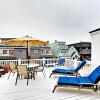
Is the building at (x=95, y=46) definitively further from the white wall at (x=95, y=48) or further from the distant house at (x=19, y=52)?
the distant house at (x=19, y=52)

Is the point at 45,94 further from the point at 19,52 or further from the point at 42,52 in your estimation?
the point at 42,52

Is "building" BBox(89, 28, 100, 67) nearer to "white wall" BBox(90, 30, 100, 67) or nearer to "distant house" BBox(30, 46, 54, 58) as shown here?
"white wall" BBox(90, 30, 100, 67)

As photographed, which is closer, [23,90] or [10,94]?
[10,94]

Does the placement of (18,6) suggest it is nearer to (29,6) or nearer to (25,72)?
(29,6)

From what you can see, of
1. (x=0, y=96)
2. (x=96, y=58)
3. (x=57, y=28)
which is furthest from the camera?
(x=57, y=28)

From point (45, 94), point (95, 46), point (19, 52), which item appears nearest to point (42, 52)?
point (19, 52)

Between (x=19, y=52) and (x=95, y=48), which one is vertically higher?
(x=19, y=52)

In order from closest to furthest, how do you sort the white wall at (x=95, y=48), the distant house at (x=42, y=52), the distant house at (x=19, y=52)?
the white wall at (x=95, y=48)
the distant house at (x=19, y=52)
the distant house at (x=42, y=52)

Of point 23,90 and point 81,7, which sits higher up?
point 81,7

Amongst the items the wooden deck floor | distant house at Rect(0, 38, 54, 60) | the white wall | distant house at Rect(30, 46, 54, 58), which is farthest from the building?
distant house at Rect(30, 46, 54, 58)

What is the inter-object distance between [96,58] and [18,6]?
6.30m

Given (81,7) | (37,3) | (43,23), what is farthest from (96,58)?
Answer: (43,23)

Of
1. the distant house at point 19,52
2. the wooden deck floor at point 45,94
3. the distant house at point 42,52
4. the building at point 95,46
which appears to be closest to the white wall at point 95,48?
the building at point 95,46

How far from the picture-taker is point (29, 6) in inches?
504
